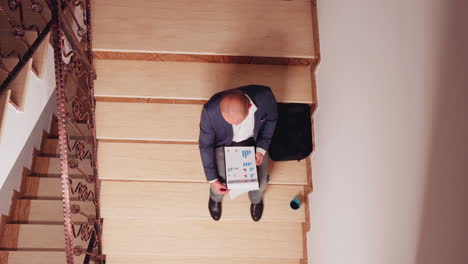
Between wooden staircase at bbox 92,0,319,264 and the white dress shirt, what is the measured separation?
0.62m

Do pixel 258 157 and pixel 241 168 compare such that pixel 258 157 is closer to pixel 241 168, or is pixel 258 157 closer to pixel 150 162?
pixel 241 168

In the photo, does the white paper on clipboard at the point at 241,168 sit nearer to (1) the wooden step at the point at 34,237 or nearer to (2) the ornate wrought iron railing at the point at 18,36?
(2) the ornate wrought iron railing at the point at 18,36

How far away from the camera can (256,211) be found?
3553mm

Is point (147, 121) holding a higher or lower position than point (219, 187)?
higher

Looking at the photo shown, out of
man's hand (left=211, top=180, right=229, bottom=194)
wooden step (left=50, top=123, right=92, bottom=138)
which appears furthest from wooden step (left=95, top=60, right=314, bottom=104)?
wooden step (left=50, top=123, right=92, bottom=138)

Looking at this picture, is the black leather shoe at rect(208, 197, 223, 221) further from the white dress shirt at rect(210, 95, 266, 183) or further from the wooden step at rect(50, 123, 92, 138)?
the wooden step at rect(50, 123, 92, 138)

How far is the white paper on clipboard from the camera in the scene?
2864 mm

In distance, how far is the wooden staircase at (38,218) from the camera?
444 cm

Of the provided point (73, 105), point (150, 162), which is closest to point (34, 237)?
point (150, 162)

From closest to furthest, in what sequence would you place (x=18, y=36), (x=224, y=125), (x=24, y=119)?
1. (x=18, y=36)
2. (x=24, y=119)
3. (x=224, y=125)

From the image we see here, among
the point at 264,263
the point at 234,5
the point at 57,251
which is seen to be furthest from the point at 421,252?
the point at 57,251

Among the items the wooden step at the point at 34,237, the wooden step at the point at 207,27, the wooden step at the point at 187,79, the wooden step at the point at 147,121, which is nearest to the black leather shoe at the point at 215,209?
the wooden step at the point at 147,121

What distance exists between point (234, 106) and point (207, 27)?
4.20ft

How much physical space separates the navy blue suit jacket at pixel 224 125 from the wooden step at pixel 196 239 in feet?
2.82
